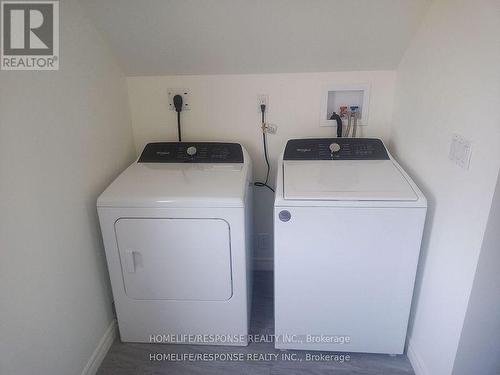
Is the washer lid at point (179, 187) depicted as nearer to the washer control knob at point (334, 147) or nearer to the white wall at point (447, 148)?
the washer control knob at point (334, 147)

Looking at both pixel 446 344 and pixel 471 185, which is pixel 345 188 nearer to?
pixel 471 185

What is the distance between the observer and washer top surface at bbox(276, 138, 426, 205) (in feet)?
4.31

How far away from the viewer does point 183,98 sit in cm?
189

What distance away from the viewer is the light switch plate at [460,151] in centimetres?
110

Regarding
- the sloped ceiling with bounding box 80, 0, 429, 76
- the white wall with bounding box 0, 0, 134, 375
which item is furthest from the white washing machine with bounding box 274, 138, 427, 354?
the white wall with bounding box 0, 0, 134, 375

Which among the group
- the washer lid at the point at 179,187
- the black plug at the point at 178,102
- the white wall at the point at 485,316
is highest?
the black plug at the point at 178,102

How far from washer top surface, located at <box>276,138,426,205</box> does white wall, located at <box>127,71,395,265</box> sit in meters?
0.19

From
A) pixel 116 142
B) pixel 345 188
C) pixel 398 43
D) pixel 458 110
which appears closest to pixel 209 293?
pixel 345 188

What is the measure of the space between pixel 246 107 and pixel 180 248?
0.89 m

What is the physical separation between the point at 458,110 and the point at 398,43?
0.61 m

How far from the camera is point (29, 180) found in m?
1.14
